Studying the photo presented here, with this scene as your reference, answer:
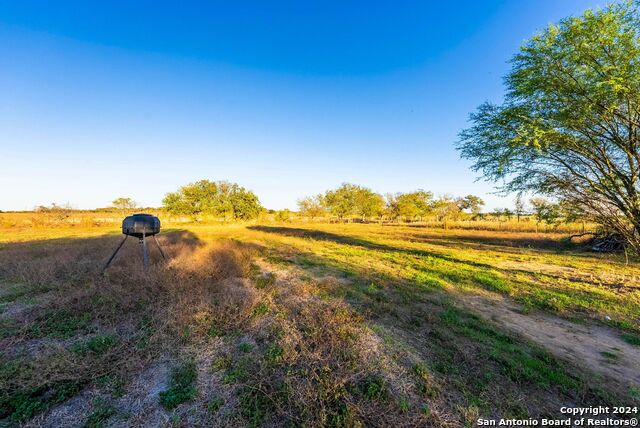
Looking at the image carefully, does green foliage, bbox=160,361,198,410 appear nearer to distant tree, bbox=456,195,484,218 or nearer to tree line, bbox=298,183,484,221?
tree line, bbox=298,183,484,221

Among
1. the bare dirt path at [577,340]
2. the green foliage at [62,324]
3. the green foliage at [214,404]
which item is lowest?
the bare dirt path at [577,340]

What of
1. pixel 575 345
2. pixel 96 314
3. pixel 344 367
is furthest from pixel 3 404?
pixel 575 345

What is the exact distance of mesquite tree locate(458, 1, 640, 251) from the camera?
7.46m

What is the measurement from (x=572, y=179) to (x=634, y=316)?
473cm

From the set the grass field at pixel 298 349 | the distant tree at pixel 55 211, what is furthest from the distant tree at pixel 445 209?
the distant tree at pixel 55 211

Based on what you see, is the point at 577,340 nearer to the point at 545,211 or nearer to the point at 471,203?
the point at 545,211

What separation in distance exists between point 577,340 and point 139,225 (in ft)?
45.7

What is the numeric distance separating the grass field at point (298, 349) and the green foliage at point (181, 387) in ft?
0.08

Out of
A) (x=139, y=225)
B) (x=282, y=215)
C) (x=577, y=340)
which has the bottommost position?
(x=577, y=340)

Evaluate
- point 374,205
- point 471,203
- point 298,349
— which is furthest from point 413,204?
point 298,349

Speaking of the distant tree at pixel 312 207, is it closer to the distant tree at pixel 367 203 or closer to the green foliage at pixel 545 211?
the distant tree at pixel 367 203

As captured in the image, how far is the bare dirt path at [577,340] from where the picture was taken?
4321 millimetres

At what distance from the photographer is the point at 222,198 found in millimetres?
45562

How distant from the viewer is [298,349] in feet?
14.3
